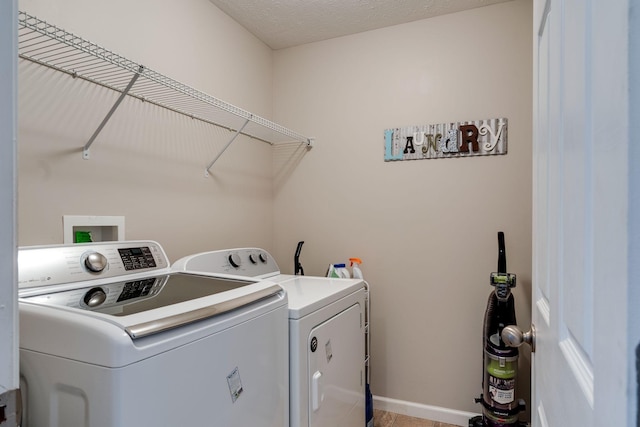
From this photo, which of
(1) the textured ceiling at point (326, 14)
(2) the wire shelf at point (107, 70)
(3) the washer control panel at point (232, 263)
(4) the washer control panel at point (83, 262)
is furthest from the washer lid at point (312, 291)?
(1) the textured ceiling at point (326, 14)

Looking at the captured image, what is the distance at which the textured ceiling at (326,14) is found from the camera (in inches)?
86.2

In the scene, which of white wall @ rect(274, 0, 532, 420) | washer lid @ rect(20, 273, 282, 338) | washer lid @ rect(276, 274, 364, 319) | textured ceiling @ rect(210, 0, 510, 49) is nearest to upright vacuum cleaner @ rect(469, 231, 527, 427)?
white wall @ rect(274, 0, 532, 420)

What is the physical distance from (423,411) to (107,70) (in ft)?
8.55

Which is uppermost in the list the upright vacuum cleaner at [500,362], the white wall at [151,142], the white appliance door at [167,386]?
the white wall at [151,142]

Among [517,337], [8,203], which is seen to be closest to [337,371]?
[517,337]

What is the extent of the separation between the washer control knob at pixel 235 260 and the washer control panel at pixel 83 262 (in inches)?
15.1

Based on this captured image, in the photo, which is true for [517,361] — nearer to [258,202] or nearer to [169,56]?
[258,202]

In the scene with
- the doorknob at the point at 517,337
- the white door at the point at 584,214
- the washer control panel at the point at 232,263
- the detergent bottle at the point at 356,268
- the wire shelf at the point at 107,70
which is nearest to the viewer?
the white door at the point at 584,214

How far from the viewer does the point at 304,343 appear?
4.47ft

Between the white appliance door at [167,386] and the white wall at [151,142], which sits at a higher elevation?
the white wall at [151,142]

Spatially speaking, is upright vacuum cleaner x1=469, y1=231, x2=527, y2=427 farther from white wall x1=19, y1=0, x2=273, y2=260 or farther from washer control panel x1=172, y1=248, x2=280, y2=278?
white wall x1=19, y1=0, x2=273, y2=260

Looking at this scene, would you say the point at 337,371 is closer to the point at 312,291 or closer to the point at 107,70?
the point at 312,291

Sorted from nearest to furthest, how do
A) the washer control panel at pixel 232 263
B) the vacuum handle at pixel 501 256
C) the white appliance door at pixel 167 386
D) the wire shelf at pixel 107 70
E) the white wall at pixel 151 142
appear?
the white appliance door at pixel 167 386 → the wire shelf at pixel 107 70 → the white wall at pixel 151 142 → the washer control panel at pixel 232 263 → the vacuum handle at pixel 501 256

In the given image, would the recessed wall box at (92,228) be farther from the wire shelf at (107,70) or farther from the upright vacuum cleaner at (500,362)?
the upright vacuum cleaner at (500,362)
